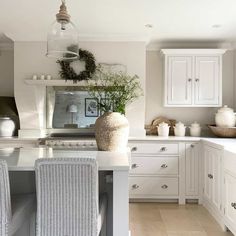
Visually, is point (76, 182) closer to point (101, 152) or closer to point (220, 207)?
point (101, 152)

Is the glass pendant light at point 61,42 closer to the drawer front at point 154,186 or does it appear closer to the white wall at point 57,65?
the white wall at point 57,65

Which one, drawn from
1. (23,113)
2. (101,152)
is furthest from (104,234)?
(23,113)

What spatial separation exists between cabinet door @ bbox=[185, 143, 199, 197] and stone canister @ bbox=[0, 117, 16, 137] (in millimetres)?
2707

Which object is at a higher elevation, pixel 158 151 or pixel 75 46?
pixel 75 46

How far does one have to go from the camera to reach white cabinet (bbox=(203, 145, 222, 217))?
361 cm

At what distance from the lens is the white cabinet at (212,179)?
3607 millimetres

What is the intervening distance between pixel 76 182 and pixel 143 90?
3.12 metres

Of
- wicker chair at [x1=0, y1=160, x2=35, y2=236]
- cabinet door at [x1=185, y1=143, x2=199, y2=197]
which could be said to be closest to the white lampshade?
cabinet door at [x1=185, y1=143, x2=199, y2=197]

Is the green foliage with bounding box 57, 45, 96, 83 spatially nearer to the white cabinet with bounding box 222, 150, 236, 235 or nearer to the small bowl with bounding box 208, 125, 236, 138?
the small bowl with bounding box 208, 125, 236, 138

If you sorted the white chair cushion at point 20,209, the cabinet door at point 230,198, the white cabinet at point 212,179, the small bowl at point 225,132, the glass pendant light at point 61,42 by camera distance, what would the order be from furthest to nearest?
the small bowl at point 225,132 → the white cabinet at point 212,179 → the cabinet door at point 230,198 → the glass pendant light at point 61,42 → the white chair cushion at point 20,209

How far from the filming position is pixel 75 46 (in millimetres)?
2936

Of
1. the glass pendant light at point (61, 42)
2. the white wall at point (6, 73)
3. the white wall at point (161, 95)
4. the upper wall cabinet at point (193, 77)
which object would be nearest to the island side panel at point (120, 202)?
the glass pendant light at point (61, 42)

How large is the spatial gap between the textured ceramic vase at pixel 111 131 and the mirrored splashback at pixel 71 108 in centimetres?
248

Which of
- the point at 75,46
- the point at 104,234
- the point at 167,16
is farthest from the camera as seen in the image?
the point at 167,16
